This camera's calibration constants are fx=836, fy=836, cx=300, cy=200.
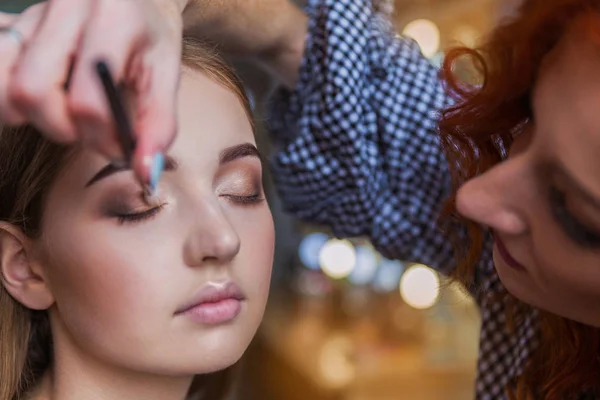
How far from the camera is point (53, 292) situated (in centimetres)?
88

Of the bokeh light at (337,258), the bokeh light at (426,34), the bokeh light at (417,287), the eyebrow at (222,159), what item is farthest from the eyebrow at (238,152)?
the bokeh light at (337,258)

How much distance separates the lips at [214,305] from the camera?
812mm

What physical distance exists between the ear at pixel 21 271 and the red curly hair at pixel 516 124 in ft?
1.49

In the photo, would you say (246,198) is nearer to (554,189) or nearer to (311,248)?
(554,189)

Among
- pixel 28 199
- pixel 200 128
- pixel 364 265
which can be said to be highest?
pixel 200 128

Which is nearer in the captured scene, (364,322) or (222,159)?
(222,159)

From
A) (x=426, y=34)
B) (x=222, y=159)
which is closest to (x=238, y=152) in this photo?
(x=222, y=159)

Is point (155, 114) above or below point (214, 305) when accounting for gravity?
above

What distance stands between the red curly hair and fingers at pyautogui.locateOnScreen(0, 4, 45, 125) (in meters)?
0.38

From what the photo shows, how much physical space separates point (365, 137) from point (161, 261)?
0.41 metres

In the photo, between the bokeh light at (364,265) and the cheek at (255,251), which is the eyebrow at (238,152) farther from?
the bokeh light at (364,265)

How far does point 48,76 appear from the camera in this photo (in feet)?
1.66

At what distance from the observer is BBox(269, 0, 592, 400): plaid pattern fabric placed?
107 cm

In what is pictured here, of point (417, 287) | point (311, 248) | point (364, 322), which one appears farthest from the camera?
point (311, 248)
